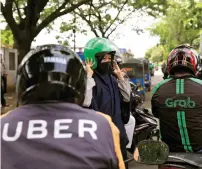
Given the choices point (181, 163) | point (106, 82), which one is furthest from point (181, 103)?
point (106, 82)

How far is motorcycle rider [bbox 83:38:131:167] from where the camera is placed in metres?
3.16

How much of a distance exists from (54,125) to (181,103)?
172cm

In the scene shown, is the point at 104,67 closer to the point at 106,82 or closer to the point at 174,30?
the point at 106,82

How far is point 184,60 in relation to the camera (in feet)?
10.3

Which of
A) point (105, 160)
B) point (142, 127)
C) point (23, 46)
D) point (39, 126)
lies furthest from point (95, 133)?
point (23, 46)

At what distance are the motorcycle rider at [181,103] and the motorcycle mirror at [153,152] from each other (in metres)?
0.80

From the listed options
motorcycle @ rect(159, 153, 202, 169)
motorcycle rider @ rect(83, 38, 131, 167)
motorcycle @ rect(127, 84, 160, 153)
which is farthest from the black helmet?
motorcycle @ rect(127, 84, 160, 153)

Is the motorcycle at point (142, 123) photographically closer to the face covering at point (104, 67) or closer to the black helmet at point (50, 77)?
the face covering at point (104, 67)

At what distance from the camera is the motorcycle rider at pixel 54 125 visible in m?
1.47

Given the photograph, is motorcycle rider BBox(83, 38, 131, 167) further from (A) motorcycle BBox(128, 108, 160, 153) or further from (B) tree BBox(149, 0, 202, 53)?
(B) tree BBox(149, 0, 202, 53)

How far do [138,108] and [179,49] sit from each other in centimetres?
334

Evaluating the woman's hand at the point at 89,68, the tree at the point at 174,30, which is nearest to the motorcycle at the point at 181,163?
the woman's hand at the point at 89,68

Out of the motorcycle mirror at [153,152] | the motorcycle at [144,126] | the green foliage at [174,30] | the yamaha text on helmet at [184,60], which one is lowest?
the motorcycle at [144,126]

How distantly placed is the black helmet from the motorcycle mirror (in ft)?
2.25
